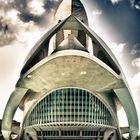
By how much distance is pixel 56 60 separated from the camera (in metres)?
40.6

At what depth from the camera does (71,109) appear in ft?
150

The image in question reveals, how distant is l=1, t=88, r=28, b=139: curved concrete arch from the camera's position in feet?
149

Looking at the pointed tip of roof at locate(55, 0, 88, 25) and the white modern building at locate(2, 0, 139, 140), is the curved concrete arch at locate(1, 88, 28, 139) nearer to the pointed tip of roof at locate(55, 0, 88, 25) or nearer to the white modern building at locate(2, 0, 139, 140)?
the white modern building at locate(2, 0, 139, 140)

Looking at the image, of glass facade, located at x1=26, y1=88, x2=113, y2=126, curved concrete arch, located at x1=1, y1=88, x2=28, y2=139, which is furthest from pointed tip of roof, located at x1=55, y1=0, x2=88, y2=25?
curved concrete arch, located at x1=1, y1=88, x2=28, y2=139

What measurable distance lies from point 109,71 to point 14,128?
63.4 ft

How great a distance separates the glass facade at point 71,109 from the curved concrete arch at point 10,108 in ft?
11.4

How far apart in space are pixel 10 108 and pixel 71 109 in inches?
370

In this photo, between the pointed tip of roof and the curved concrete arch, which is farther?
the pointed tip of roof

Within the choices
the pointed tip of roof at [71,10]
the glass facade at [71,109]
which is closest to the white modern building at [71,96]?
the glass facade at [71,109]

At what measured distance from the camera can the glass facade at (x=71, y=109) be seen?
149 ft

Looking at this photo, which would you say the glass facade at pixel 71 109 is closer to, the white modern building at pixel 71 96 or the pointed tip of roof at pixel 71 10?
the white modern building at pixel 71 96

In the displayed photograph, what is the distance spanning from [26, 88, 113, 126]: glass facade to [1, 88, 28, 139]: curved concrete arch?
3473mm

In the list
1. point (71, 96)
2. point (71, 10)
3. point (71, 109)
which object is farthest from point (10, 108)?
point (71, 10)

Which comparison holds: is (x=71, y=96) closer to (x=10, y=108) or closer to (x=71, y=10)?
(x=10, y=108)
